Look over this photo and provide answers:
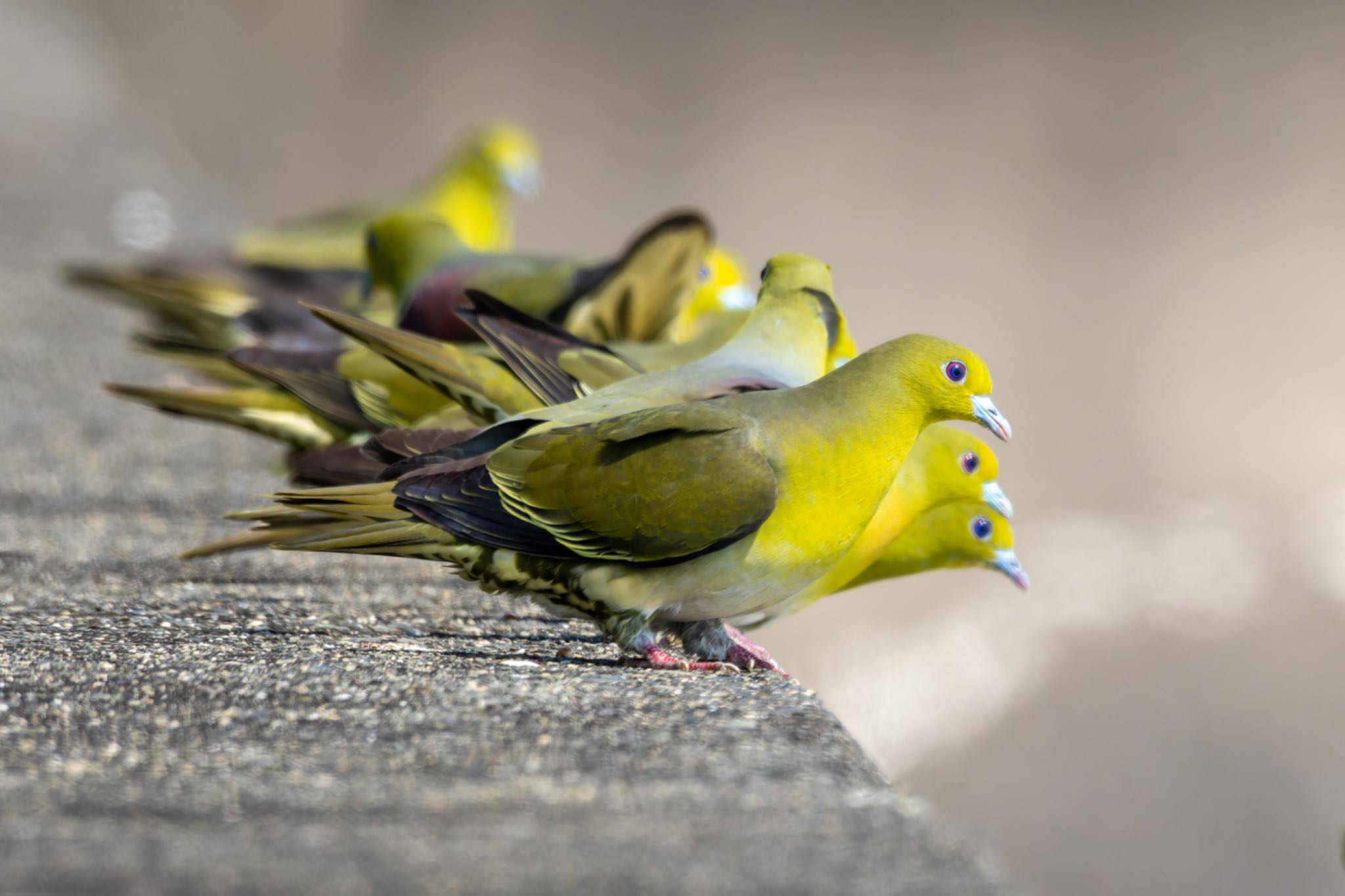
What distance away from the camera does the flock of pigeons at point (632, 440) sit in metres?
2.89

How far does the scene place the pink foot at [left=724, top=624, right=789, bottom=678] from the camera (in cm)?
321

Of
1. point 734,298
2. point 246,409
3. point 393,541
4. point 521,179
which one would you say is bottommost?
point 393,541

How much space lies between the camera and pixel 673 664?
304 cm

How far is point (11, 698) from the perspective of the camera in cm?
266

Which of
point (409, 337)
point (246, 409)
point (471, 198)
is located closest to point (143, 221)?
point (471, 198)

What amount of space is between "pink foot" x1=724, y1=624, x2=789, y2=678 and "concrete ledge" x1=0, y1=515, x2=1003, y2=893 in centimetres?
16

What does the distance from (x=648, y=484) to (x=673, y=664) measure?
0.39 metres

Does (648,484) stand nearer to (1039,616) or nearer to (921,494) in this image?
(921,494)

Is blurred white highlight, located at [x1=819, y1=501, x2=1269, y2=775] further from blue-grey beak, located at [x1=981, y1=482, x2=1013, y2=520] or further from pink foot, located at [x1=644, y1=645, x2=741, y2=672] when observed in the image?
pink foot, located at [x1=644, y1=645, x2=741, y2=672]

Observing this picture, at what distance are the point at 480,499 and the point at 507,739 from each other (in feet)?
2.15

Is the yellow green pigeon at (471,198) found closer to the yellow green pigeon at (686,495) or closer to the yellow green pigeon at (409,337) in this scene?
the yellow green pigeon at (409,337)

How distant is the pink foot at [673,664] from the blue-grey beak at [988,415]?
26.5 inches

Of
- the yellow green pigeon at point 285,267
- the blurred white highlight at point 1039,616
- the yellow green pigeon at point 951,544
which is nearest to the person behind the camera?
the yellow green pigeon at point 951,544

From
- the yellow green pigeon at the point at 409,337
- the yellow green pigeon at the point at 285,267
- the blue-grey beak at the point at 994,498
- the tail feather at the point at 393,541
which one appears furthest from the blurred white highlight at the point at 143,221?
the blue-grey beak at the point at 994,498
